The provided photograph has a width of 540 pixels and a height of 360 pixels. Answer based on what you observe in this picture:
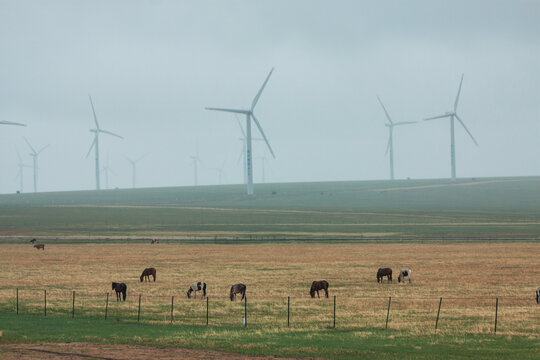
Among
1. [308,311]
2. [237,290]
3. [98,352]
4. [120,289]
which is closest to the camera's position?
[98,352]

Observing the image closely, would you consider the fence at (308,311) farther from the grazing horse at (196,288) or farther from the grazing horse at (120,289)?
the grazing horse at (196,288)

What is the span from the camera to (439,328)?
1363 inches

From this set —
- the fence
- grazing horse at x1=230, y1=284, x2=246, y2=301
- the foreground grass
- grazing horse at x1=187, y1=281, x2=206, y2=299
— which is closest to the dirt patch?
the foreground grass

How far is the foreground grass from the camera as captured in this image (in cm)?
2934

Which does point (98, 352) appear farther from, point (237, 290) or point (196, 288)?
point (196, 288)

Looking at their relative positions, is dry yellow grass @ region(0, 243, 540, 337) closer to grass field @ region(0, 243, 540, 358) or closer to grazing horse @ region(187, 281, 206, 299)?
grass field @ region(0, 243, 540, 358)

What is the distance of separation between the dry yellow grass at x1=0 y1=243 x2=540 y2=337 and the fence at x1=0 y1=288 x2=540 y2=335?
0.06 m

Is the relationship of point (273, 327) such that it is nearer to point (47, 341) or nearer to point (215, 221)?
point (47, 341)

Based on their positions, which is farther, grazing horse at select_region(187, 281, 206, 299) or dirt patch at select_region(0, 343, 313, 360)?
grazing horse at select_region(187, 281, 206, 299)

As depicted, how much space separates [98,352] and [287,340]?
311 inches

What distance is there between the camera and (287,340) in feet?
105

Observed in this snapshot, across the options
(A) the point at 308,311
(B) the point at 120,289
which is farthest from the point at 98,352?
(B) the point at 120,289

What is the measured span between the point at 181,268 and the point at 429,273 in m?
21.0

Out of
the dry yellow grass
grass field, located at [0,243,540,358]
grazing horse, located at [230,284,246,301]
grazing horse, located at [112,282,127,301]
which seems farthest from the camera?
grazing horse, located at [112,282,127,301]
